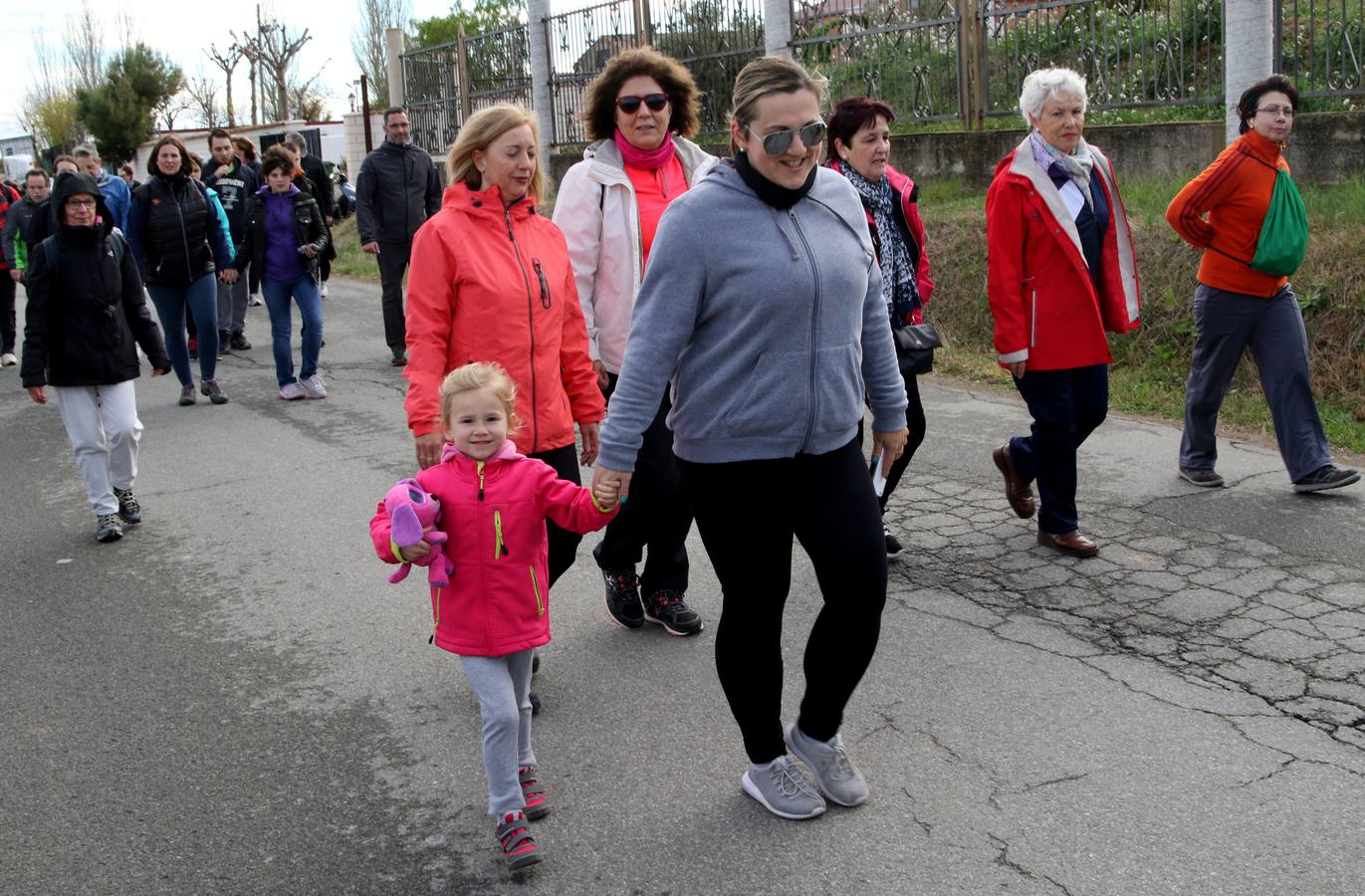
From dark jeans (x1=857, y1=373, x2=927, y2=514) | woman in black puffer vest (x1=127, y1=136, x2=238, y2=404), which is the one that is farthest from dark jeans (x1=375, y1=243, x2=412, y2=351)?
dark jeans (x1=857, y1=373, x2=927, y2=514)

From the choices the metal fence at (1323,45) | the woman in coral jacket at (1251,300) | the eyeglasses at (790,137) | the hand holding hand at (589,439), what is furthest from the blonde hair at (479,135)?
the metal fence at (1323,45)

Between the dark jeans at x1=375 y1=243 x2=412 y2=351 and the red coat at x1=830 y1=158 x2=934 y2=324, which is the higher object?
the red coat at x1=830 y1=158 x2=934 y2=324

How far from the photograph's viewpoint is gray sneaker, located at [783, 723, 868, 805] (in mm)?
3650

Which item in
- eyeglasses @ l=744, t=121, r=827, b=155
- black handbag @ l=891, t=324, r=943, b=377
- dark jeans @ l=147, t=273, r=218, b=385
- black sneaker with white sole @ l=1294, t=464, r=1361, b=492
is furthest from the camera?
dark jeans @ l=147, t=273, r=218, b=385

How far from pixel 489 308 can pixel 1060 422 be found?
251cm

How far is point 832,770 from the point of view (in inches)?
144

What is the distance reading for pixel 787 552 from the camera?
3.53 m

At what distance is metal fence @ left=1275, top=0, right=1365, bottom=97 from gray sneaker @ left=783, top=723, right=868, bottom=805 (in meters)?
8.14

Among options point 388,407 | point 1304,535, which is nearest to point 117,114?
point 388,407

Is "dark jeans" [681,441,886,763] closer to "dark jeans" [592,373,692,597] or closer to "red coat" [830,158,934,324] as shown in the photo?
"dark jeans" [592,373,692,597]

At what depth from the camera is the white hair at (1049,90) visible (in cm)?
536

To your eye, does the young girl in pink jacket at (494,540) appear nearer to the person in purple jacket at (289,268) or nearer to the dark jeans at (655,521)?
the dark jeans at (655,521)

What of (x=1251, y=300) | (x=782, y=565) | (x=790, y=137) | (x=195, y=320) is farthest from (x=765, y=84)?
(x=195, y=320)

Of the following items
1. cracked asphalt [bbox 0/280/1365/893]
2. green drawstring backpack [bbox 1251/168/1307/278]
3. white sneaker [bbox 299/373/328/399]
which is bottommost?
cracked asphalt [bbox 0/280/1365/893]
